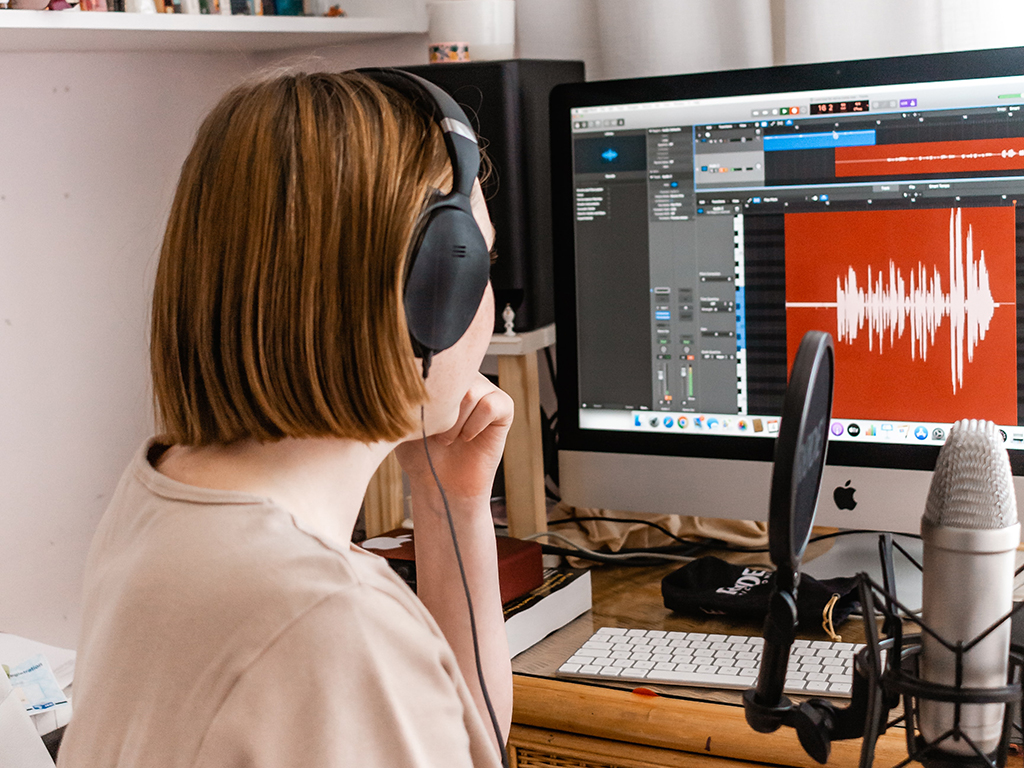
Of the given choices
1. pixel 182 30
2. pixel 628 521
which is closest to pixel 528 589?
pixel 628 521

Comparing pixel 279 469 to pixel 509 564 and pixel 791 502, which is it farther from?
pixel 509 564

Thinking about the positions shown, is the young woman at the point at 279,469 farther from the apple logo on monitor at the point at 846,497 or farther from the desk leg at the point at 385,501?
the desk leg at the point at 385,501

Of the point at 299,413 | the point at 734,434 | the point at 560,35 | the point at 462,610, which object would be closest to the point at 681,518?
the point at 734,434

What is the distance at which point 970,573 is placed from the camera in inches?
18.7

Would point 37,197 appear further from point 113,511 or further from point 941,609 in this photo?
point 941,609

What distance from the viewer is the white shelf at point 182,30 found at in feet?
3.70

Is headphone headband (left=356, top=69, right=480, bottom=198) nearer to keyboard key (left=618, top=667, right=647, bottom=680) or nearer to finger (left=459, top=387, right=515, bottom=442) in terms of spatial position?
finger (left=459, top=387, right=515, bottom=442)

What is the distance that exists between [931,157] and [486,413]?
490 mm

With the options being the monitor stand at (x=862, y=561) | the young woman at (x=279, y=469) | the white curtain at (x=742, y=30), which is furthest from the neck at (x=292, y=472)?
the white curtain at (x=742, y=30)

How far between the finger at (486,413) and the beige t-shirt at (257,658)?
33cm

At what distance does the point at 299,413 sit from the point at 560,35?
1021mm

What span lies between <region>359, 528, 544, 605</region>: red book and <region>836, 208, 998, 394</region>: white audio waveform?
382 millimetres

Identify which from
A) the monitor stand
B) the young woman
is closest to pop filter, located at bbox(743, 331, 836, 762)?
the young woman

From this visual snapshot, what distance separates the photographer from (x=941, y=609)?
1.60 ft
